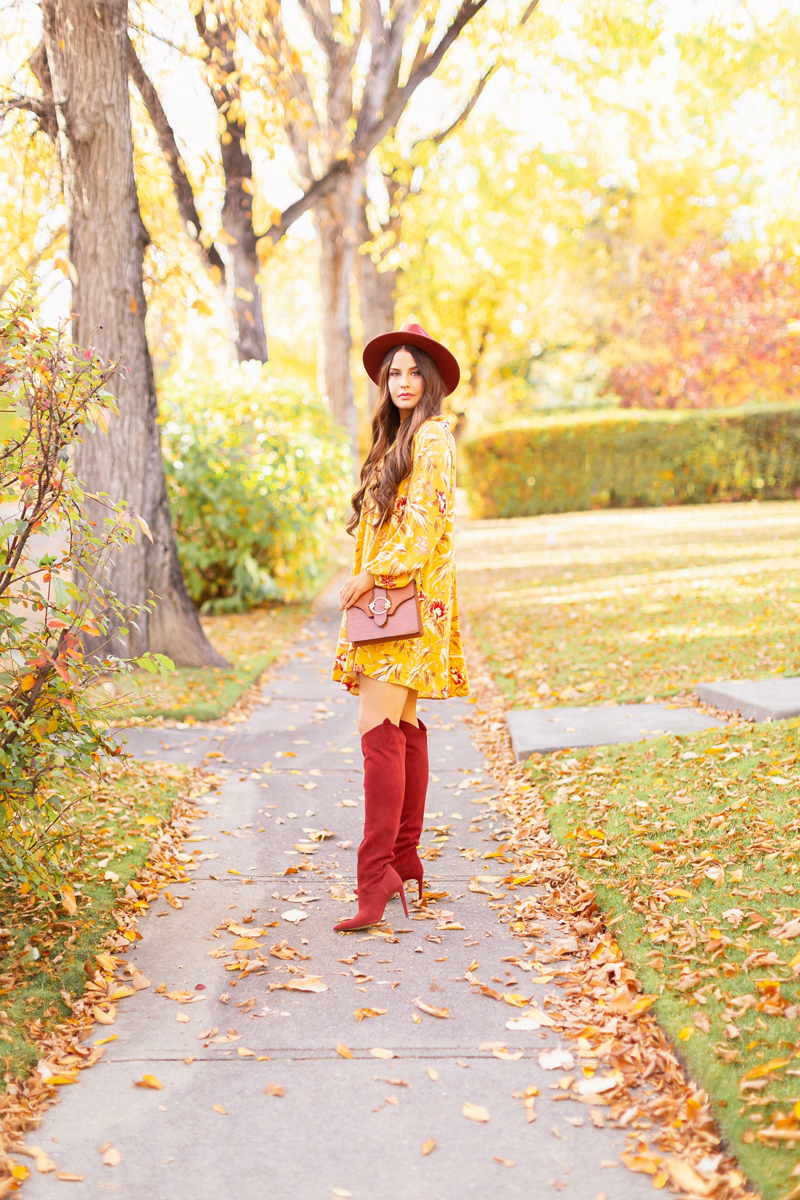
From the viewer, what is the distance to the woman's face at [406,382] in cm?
382

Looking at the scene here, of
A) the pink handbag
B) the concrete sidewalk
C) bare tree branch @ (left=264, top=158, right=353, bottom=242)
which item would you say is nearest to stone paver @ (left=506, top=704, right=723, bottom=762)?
the concrete sidewalk

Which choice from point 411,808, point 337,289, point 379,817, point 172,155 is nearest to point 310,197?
point 172,155

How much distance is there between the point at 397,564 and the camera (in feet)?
11.9

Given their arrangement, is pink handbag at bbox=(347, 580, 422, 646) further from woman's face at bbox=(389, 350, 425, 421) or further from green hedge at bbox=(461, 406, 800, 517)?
green hedge at bbox=(461, 406, 800, 517)

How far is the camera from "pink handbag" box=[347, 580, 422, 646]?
3.64 meters

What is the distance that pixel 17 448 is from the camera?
3.36 m

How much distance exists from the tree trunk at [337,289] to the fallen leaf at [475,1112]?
47.4ft

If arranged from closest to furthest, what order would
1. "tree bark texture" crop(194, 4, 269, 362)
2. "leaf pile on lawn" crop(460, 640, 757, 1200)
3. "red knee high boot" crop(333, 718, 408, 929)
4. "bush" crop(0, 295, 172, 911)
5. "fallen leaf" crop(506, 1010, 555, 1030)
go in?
"leaf pile on lawn" crop(460, 640, 757, 1200)
"fallen leaf" crop(506, 1010, 555, 1030)
"bush" crop(0, 295, 172, 911)
"red knee high boot" crop(333, 718, 408, 929)
"tree bark texture" crop(194, 4, 269, 362)

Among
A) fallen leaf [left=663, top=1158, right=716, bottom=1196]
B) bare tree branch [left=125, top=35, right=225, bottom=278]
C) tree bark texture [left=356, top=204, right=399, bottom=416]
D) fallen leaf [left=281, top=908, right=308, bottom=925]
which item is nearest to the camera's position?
fallen leaf [left=663, top=1158, right=716, bottom=1196]

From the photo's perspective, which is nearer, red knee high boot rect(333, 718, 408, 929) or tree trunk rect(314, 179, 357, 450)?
red knee high boot rect(333, 718, 408, 929)

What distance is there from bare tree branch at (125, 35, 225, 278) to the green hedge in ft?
33.8

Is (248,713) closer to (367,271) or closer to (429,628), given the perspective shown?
(429,628)

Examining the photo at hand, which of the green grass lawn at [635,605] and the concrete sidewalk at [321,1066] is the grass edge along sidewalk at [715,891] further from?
the green grass lawn at [635,605]

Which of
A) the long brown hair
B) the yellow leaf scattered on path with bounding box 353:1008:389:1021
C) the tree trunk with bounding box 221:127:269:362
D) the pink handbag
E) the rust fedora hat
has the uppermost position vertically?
the tree trunk with bounding box 221:127:269:362
